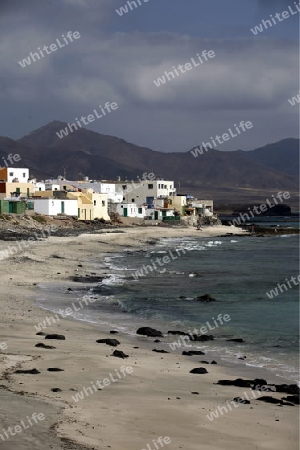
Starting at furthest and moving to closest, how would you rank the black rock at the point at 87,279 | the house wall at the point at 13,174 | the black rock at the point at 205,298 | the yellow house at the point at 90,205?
the house wall at the point at 13,174, the yellow house at the point at 90,205, the black rock at the point at 87,279, the black rock at the point at 205,298

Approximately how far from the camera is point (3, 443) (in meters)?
9.56

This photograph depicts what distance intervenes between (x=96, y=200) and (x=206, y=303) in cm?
6784

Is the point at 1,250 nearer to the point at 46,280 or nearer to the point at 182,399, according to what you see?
the point at 46,280

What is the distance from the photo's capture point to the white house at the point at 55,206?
82.6 m

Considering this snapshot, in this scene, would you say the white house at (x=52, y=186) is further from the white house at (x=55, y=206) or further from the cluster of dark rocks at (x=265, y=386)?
the cluster of dark rocks at (x=265, y=386)

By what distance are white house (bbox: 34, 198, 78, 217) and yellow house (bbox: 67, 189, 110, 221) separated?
2.80m

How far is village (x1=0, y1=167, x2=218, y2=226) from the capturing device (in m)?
83.7

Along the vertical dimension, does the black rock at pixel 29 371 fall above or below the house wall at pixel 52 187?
below

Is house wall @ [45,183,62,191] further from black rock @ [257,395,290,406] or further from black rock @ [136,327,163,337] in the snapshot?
black rock @ [257,395,290,406]

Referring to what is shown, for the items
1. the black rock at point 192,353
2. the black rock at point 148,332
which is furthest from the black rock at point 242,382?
the black rock at point 148,332

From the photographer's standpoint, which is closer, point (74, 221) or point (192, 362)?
point (192, 362)

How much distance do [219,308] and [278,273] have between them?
64.8 feet

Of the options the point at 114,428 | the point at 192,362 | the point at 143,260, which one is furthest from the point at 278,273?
the point at 114,428

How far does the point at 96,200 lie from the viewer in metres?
96.8
